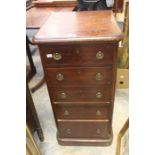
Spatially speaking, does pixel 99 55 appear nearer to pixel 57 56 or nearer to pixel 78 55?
pixel 78 55

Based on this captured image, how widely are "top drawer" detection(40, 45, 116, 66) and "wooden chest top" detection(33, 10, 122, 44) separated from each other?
0.19ft

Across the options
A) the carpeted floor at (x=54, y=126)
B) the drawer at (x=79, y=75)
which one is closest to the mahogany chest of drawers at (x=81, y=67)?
the drawer at (x=79, y=75)

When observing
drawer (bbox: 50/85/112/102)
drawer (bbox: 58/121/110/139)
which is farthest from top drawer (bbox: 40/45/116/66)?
drawer (bbox: 58/121/110/139)

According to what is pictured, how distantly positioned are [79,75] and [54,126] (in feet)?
2.82

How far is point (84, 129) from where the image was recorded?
1.54 metres

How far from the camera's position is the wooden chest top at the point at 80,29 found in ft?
3.36

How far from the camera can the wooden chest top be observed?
1025 mm

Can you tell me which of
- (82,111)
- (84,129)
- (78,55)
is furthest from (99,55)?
(84,129)

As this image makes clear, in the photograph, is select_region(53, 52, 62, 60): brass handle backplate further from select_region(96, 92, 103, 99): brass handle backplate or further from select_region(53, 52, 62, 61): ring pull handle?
select_region(96, 92, 103, 99): brass handle backplate
